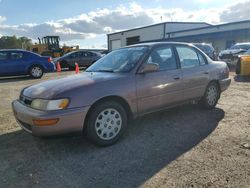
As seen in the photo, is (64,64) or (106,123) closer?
(106,123)

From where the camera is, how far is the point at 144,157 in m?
3.54

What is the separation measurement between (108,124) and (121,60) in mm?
1302

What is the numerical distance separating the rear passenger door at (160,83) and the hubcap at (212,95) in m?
1.06

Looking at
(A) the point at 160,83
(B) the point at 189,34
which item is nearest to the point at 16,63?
(A) the point at 160,83

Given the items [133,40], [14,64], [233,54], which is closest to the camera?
[14,64]

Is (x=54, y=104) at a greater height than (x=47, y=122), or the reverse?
(x=54, y=104)

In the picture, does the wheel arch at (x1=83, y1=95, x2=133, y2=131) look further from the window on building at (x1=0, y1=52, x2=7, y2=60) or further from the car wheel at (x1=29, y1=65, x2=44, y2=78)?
the window on building at (x1=0, y1=52, x2=7, y2=60)

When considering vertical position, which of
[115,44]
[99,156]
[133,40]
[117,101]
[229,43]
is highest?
[133,40]

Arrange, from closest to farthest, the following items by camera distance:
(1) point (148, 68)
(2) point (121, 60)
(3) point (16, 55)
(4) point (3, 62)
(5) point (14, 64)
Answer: (1) point (148, 68), (2) point (121, 60), (4) point (3, 62), (5) point (14, 64), (3) point (16, 55)

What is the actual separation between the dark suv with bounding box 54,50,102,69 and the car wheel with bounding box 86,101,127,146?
15341 millimetres

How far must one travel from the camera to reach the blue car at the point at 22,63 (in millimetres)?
12383

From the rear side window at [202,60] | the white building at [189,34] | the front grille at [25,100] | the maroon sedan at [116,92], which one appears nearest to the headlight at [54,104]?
the maroon sedan at [116,92]

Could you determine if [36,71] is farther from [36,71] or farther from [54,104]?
[54,104]

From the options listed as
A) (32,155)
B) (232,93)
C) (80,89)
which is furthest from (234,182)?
(232,93)
